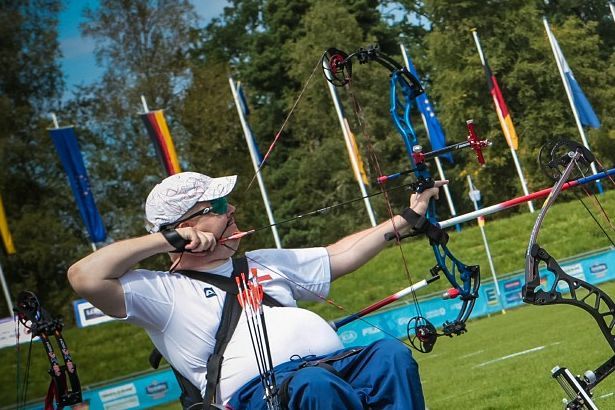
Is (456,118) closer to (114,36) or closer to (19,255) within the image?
(114,36)

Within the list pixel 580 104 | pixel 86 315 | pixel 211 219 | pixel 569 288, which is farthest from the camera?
pixel 580 104

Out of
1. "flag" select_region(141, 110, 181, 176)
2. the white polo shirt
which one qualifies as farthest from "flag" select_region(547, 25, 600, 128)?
the white polo shirt

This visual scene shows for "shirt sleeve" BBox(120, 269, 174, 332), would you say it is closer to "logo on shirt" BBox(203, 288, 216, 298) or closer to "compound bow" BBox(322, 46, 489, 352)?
"logo on shirt" BBox(203, 288, 216, 298)

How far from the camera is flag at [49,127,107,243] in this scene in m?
25.5

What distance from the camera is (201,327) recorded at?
4.52 metres

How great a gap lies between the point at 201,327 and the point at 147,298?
253 millimetres

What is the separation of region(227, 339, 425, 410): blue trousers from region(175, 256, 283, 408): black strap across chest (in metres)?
0.21

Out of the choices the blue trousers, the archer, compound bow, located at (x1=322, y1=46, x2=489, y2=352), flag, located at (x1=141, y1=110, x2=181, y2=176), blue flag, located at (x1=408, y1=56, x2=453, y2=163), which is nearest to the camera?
the blue trousers

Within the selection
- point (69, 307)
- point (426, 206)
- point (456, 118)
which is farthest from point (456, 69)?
point (426, 206)

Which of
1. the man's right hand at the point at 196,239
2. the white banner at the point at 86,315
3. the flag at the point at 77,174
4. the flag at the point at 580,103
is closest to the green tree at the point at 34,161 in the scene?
the flag at the point at 77,174

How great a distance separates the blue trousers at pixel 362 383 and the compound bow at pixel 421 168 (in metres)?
0.70

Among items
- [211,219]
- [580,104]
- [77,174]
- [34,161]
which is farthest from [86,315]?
[211,219]

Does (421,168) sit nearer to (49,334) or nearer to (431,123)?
(49,334)

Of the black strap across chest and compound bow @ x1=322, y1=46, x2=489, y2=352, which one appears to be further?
compound bow @ x1=322, y1=46, x2=489, y2=352
